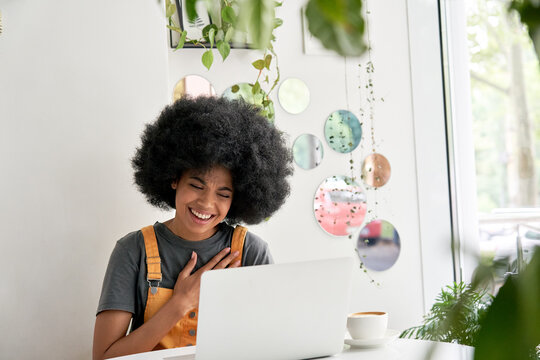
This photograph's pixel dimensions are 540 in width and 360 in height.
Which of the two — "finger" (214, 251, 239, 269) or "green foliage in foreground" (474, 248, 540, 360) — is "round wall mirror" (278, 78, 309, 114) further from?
"green foliage in foreground" (474, 248, 540, 360)

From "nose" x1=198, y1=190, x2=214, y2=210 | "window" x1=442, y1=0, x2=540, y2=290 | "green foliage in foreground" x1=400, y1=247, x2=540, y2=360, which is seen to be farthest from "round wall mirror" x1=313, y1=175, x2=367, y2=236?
"green foliage in foreground" x1=400, y1=247, x2=540, y2=360

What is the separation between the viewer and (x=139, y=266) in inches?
80.5

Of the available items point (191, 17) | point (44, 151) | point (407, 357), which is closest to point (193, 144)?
point (44, 151)

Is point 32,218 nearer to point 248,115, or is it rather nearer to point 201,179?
point 201,179

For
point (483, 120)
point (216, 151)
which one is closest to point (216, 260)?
point (216, 151)

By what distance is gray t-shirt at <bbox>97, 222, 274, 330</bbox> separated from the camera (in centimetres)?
195

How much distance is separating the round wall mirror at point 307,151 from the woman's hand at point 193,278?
835mm

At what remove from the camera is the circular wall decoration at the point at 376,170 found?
9.68ft

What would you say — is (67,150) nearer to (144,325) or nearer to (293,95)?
(144,325)

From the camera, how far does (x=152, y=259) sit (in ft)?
6.66

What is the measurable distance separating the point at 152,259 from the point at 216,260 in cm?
22

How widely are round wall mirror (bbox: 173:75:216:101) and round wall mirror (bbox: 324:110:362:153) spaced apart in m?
0.61

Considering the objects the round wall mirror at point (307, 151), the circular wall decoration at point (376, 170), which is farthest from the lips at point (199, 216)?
the circular wall decoration at point (376, 170)

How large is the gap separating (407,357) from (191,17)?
4.16 feet
